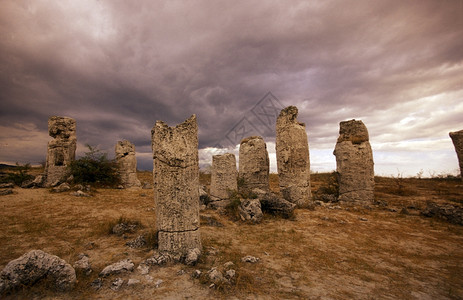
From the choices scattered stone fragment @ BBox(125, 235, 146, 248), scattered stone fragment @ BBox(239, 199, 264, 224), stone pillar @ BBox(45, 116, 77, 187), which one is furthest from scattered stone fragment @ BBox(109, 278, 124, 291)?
stone pillar @ BBox(45, 116, 77, 187)

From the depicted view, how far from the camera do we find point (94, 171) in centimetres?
1196

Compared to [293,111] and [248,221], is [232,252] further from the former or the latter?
[293,111]

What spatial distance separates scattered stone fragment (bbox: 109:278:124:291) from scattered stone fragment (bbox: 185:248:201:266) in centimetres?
102

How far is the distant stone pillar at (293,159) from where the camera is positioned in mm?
8828

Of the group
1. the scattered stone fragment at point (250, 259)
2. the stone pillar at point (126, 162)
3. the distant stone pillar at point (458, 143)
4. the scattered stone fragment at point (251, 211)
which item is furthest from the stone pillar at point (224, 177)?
the distant stone pillar at point (458, 143)

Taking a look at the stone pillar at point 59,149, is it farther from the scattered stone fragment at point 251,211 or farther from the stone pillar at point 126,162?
the scattered stone fragment at point 251,211

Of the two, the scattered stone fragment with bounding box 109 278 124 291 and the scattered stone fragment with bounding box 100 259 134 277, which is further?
the scattered stone fragment with bounding box 100 259 134 277

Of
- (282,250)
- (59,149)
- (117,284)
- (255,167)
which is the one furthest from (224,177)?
(59,149)

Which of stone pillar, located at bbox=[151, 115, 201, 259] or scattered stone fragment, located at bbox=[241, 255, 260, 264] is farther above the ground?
stone pillar, located at bbox=[151, 115, 201, 259]

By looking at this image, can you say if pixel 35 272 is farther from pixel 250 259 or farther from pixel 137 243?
pixel 250 259

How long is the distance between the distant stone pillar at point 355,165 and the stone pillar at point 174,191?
757 centimetres

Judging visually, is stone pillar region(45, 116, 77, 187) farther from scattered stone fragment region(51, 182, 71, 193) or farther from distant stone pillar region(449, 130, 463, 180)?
distant stone pillar region(449, 130, 463, 180)

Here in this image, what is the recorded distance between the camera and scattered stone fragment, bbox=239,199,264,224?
22.0ft

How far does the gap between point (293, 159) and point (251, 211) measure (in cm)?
319
